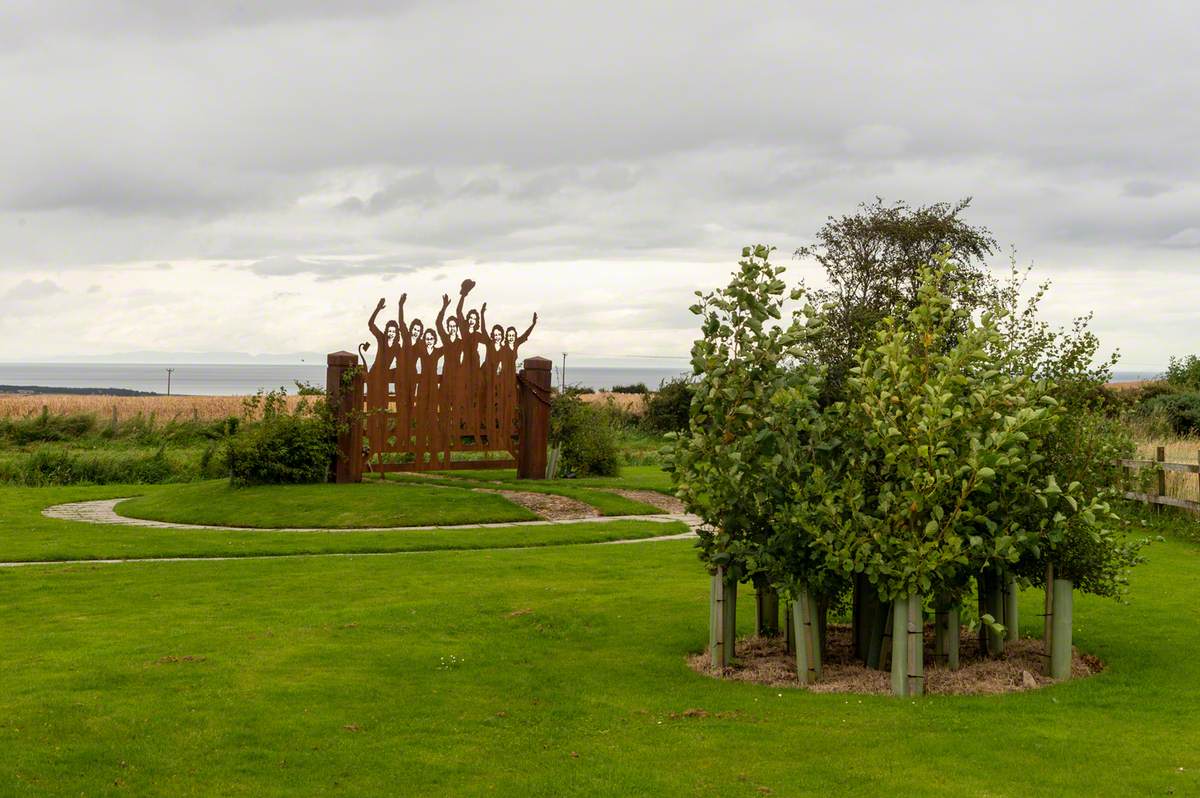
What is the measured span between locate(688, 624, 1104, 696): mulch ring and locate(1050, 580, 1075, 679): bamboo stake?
14 cm

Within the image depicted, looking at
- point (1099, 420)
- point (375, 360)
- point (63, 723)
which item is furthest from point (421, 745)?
point (375, 360)

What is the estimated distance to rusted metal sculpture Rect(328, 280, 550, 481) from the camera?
81.0 feet

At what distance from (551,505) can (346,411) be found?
183 inches

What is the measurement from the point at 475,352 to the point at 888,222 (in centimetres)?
2415

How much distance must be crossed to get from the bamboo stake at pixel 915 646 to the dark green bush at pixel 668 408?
112 ft

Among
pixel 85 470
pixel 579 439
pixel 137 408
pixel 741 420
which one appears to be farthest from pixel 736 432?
pixel 137 408

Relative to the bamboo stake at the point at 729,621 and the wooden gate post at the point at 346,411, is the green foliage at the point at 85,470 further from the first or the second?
the bamboo stake at the point at 729,621

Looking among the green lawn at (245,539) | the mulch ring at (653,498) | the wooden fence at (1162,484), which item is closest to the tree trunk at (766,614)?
the green lawn at (245,539)

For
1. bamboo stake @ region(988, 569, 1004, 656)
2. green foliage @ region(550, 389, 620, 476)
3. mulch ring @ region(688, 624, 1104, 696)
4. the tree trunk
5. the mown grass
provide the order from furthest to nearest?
green foliage @ region(550, 389, 620, 476)
the tree trunk
bamboo stake @ region(988, 569, 1004, 656)
mulch ring @ region(688, 624, 1104, 696)
the mown grass

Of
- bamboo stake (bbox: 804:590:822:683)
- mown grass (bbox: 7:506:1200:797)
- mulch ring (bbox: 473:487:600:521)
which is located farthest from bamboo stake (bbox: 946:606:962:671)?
mulch ring (bbox: 473:487:600:521)

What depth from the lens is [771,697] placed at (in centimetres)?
973

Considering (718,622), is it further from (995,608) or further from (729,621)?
(995,608)

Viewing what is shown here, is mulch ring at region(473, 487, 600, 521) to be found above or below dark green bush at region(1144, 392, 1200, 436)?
below

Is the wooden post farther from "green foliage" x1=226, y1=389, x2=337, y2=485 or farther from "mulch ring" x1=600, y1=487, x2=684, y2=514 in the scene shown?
"green foliage" x1=226, y1=389, x2=337, y2=485
